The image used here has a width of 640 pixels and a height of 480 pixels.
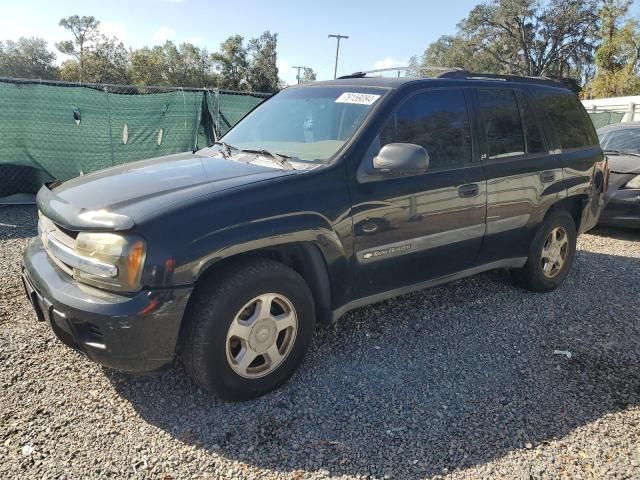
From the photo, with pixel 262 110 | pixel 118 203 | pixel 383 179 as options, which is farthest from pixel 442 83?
pixel 118 203

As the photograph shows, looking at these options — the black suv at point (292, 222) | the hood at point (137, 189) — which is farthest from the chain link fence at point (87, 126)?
the black suv at point (292, 222)

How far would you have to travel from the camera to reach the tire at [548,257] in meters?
4.31

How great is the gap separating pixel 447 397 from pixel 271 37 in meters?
69.6

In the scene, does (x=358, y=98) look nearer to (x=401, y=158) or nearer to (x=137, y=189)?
(x=401, y=158)

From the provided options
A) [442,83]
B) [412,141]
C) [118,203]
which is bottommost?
[118,203]

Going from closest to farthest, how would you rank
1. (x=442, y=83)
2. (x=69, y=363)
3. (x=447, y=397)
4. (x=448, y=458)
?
1. (x=448, y=458)
2. (x=447, y=397)
3. (x=69, y=363)
4. (x=442, y=83)

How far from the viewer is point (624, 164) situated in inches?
273

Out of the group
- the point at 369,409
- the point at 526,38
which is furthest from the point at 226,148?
the point at 526,38

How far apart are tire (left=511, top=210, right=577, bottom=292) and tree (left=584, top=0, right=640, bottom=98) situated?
108 ft

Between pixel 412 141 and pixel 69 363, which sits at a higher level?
pixel 412 141

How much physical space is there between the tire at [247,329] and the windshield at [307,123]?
834 mm

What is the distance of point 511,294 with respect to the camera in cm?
452

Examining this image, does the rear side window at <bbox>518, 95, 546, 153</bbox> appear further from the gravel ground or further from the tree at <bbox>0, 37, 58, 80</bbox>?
the tree at <bbox>0, 37, 58, 80</bbox>

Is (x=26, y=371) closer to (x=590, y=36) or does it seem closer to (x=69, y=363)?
(x=69, y=363)
